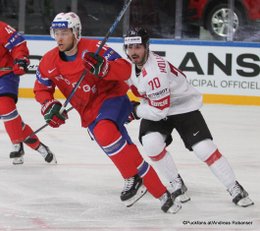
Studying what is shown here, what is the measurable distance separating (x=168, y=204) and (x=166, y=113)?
0.44m

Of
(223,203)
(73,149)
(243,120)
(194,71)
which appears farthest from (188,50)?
(223,203)

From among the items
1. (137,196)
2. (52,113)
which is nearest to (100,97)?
(52,113)

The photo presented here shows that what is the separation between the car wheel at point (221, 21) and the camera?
8852 millimetres

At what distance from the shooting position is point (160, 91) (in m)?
3.89

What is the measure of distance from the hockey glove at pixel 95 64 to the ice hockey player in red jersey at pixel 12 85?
1305 mm

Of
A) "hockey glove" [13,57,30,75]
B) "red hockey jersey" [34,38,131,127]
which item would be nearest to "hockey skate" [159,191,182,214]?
"red hockey jersey" [34,38,131,127]

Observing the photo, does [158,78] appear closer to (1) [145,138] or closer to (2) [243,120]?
(1) [145,138]

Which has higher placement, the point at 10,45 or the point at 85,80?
the point at 85,80

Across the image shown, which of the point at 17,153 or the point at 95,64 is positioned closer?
the point at 95,64

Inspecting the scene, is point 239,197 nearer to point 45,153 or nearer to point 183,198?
point 183,198

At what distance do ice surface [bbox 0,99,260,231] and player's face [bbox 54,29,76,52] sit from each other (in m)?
0.81

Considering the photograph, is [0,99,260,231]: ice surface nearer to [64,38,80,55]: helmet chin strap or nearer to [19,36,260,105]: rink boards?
[64,38,80,55]: helmet chin strap

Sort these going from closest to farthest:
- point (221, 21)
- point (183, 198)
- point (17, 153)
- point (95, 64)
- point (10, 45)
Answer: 1. point (95, 64)
2. point (183, 198)
3. point (10, 45)
4. point (17, 153)
5. point (221, 21)

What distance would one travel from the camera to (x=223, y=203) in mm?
4254
